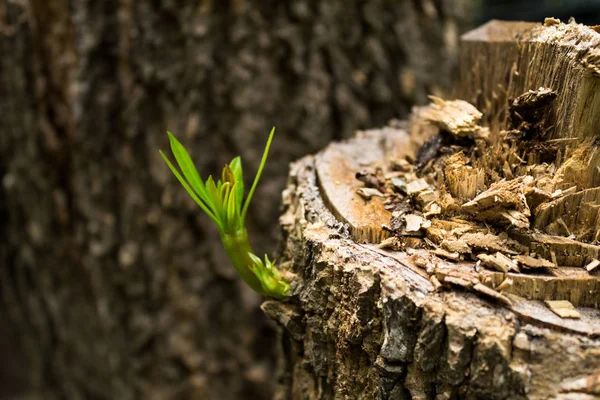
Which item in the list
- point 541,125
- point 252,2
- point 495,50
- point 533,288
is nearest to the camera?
point 533,288

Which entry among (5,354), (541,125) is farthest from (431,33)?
(5,354)

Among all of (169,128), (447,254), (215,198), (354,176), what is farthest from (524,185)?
(169,128)

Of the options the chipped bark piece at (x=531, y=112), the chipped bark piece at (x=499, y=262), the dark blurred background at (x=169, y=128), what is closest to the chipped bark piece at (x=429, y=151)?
the chipped bark piece at (x=531, y=112)

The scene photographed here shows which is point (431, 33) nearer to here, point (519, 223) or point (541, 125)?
point (541, 125)

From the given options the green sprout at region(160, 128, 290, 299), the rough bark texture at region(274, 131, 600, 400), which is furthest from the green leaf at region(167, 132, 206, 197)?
the rough bark texture at region(274, 131, 600, 400)

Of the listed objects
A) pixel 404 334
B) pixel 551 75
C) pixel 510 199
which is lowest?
pixel 404 334

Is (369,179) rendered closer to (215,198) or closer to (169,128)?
(215,198)
